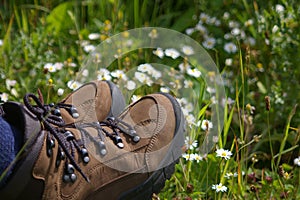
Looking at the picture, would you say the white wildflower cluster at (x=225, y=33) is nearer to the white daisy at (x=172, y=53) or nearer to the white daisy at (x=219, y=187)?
the white daisy at (x=172, y=53)

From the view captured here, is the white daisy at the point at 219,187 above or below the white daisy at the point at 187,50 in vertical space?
below

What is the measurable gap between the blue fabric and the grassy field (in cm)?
47

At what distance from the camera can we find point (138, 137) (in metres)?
1.65

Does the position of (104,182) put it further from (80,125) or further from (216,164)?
(216,164)

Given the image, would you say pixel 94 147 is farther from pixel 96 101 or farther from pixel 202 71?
pixel 202 71

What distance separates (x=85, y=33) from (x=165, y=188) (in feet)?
3.21

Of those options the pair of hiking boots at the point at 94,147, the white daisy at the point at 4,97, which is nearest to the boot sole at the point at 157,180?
the pair of hiking boots at the point at 94,147

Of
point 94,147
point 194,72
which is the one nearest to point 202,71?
point 194,72

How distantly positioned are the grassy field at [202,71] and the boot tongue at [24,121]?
1.45ft

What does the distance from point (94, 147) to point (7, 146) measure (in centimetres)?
24

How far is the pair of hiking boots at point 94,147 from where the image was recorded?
146 centimetres

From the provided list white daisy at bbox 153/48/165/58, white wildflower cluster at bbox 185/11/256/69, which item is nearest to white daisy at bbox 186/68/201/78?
white daisy at bbox 153/48/165/58

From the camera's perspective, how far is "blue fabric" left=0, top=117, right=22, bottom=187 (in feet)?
4.73

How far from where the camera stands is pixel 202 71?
223cm
